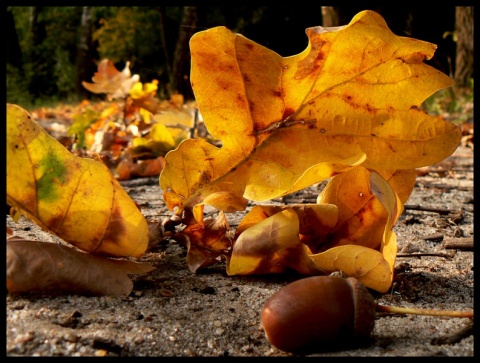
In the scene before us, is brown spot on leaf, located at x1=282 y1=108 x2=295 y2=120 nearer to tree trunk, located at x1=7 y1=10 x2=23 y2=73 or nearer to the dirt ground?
the dirt ground

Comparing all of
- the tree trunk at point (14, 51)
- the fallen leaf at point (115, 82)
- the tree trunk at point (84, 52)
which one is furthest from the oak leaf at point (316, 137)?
the tree trunk at point (14, 51)

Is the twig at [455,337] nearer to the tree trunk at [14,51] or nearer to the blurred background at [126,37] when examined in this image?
the blurred background at [126,37]

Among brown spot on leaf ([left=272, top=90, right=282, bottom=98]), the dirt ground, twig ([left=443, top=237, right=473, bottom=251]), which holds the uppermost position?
brown spot on leaf ([left=272, top=90, right=282, bottom=98])

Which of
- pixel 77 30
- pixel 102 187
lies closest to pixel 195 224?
pixel 102 187

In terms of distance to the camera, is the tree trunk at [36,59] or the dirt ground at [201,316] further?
the tree trunk at [36,59]

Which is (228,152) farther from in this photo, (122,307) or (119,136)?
(119,136)

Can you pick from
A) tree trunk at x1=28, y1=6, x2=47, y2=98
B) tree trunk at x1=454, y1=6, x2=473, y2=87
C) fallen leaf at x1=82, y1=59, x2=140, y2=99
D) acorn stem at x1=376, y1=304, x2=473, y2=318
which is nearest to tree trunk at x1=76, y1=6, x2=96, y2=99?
tree trunk at x1=28, y1=6, x2=47, y2=98
